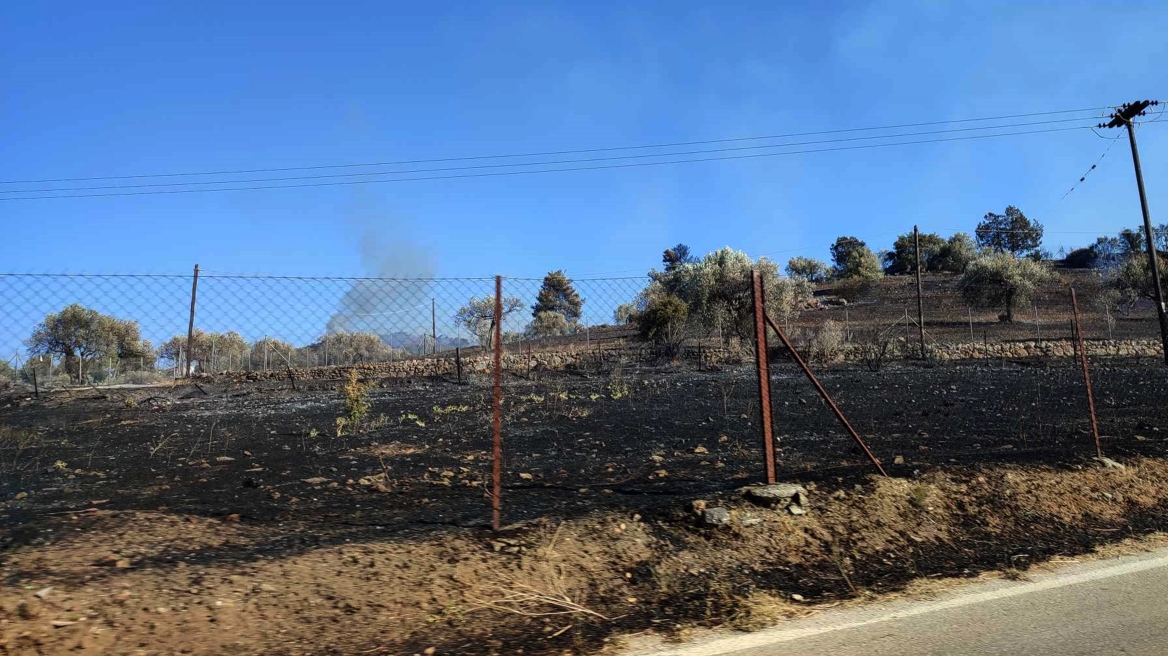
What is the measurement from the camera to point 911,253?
74.1 metres

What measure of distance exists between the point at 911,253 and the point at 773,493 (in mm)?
76478


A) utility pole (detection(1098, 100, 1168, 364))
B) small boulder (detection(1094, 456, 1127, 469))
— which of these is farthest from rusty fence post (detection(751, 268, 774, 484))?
utility pole (detection(1098, 100, 1168, 364))

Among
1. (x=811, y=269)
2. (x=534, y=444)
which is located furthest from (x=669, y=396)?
(x=811, y=269)

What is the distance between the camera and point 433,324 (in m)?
8.88

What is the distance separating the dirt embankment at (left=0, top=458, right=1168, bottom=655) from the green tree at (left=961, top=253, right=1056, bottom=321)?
40785mm

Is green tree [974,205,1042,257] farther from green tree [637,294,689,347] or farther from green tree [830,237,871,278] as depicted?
green tree [637,294,689,347]

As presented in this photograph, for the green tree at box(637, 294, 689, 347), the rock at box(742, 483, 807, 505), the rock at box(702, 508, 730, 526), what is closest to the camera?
the rock at box(702, 508, 730, 526)

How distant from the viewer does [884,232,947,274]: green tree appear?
73562 mm

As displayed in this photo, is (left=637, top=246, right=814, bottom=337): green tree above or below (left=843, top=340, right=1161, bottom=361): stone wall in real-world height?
above

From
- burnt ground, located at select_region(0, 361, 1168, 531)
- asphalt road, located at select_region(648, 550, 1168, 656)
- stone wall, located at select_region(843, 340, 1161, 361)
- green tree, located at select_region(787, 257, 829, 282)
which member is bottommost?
asphalt road, located at select_region(648, 550, 1168, 656)

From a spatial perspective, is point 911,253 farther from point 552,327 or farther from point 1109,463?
point 1109,463

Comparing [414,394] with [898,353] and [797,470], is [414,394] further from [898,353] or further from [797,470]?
[898,353]

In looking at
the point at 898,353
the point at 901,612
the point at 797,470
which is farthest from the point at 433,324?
the point at 898,353

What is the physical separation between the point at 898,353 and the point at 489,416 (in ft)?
74.3
